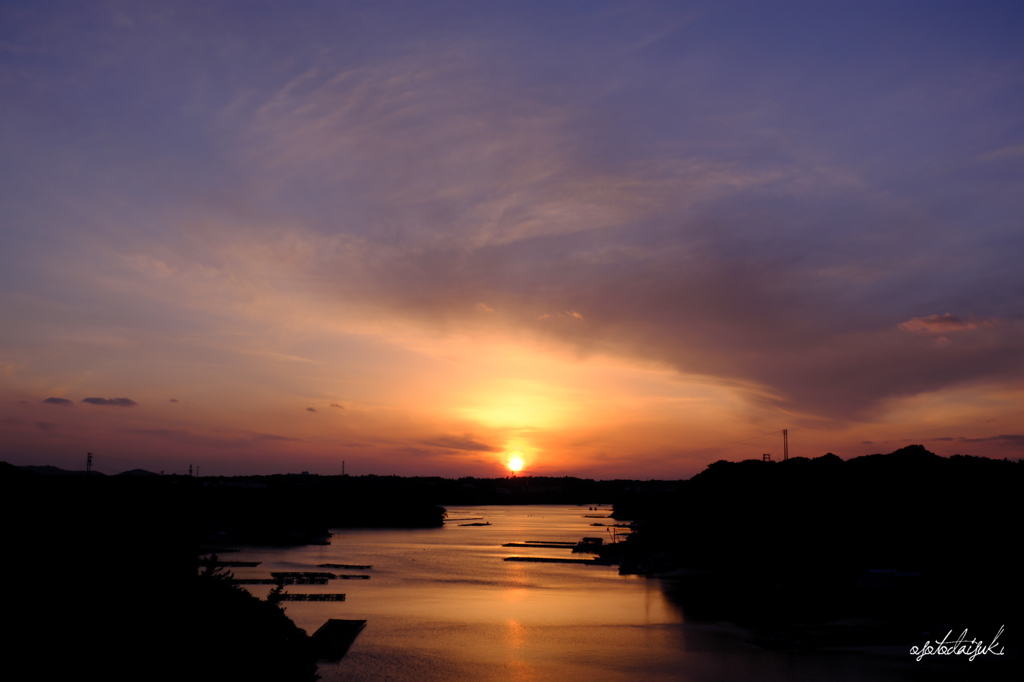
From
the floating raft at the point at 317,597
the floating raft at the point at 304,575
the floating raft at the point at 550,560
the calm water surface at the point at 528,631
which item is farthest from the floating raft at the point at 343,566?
the floating raft at the point at 550,560

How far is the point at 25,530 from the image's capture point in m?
19.8

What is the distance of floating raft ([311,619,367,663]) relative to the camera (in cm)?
4284

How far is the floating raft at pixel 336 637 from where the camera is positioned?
4284cm

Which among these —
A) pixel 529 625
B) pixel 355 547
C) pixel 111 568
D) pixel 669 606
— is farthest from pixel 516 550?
pixel 111 568

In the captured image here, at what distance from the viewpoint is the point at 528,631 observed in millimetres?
54000

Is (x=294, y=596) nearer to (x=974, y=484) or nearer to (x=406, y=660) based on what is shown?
(x=406, y=660)

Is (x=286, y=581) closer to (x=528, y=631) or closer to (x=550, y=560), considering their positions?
(x=528, y=631)

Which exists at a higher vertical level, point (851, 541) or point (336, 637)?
point (851, 541)
